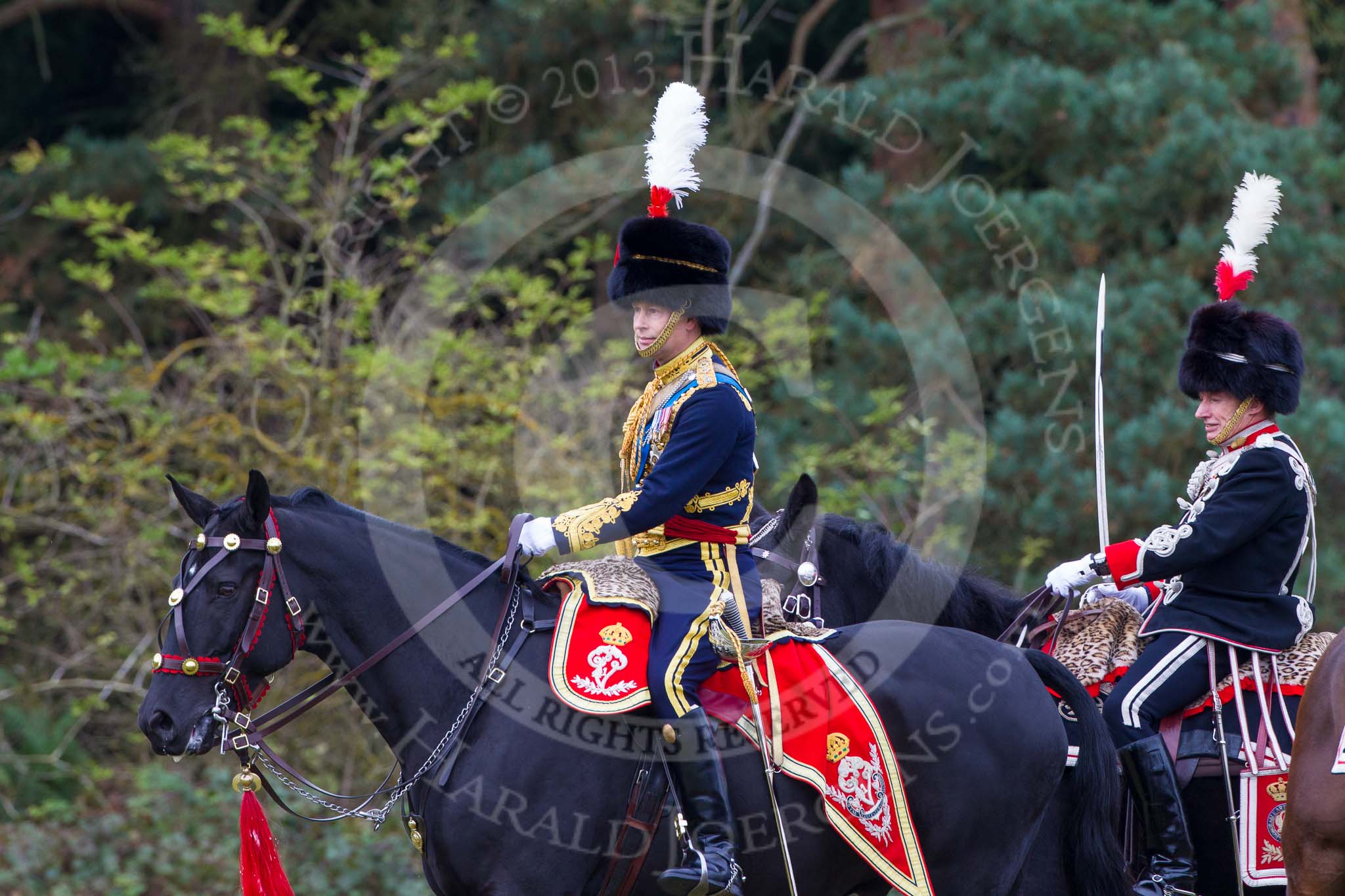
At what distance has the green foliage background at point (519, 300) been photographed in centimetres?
886

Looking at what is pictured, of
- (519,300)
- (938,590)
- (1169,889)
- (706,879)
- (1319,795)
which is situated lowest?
(1169,889)

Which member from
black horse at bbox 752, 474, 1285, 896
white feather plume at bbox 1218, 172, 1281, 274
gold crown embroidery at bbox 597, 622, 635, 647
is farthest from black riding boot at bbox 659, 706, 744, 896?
white feather plume at bbox 1218, 172, 1281, 274

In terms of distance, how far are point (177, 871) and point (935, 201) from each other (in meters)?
6.60

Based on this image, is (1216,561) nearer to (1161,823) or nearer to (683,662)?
(1161,823)

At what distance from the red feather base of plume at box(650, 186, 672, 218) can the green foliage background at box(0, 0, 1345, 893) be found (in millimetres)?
4396

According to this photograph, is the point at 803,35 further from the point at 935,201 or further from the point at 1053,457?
the point at 1053,457

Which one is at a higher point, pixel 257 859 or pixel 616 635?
pixel 616 635

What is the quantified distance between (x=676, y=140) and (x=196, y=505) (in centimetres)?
178

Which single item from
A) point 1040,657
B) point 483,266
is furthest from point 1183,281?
point 1040,657

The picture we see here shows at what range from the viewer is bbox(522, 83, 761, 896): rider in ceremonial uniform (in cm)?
405

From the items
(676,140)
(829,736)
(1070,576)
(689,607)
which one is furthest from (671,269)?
(1070,576)

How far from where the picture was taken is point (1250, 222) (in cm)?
514

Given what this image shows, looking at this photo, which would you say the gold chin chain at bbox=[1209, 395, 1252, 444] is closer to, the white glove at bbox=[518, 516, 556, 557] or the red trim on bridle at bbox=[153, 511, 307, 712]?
the white glove at bbox=[518, 516, 556, 557]

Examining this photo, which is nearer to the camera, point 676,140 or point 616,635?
point 616,635
